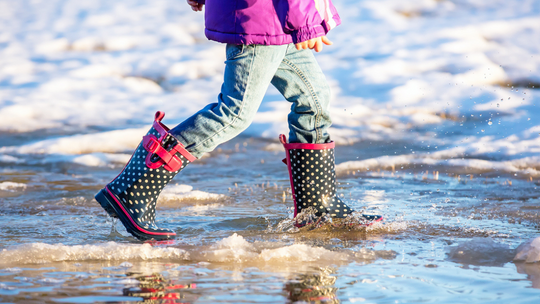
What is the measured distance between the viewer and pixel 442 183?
3.47 metres

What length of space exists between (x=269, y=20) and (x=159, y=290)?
0.98 meters

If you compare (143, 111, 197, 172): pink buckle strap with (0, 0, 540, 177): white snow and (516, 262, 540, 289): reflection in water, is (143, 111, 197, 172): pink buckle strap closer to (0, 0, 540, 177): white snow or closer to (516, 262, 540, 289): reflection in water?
(516, 262, 540, 289): reflection in water

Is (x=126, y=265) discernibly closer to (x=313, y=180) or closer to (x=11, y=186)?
(x=313, y=180)

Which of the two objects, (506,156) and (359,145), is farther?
(359,145)

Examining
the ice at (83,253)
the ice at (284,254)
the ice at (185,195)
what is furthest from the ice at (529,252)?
the ice at (185,195)

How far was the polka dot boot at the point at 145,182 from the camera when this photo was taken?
2.16m

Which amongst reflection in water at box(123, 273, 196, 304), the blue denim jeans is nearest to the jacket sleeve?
the blue denim jeans

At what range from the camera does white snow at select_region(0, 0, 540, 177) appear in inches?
186

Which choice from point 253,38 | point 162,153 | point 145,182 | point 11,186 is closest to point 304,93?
point 253,38

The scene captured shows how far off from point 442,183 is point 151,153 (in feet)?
6.37

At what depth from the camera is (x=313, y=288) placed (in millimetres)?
1621

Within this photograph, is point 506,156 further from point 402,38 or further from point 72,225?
point 402,38

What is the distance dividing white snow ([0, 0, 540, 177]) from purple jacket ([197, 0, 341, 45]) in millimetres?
2019

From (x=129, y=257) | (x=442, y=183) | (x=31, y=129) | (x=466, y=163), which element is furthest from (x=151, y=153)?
(x=31, y=129)
